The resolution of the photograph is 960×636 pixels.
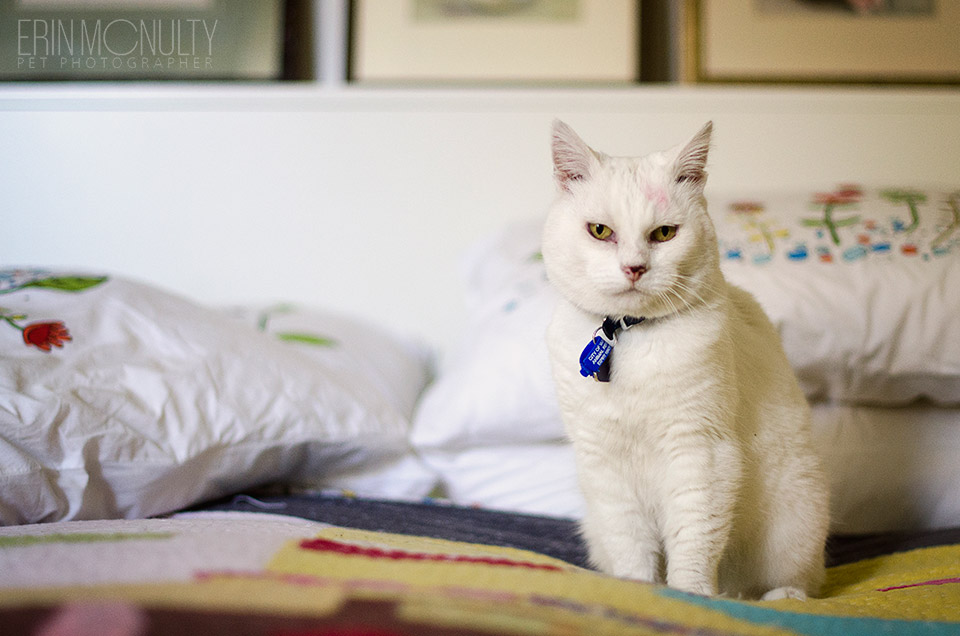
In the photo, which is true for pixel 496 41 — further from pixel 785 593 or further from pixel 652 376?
pixel 785 593

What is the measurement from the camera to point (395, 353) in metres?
1.44

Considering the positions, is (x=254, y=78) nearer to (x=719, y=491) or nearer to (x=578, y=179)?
(x=578, y=179)

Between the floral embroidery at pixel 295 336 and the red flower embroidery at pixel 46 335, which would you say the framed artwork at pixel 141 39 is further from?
the red flower embroidery at pixel 46 335

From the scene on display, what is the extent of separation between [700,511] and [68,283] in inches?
39.9

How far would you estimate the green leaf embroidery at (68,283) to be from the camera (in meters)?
1.04

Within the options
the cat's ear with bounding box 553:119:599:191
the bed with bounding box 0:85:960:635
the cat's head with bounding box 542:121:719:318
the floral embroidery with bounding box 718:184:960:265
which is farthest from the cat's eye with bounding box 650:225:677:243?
the floral embroidery with bounding box 718:184:960:265

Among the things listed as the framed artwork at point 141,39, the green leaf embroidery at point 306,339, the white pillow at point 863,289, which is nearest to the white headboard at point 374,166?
the framed artwork at point 141,39

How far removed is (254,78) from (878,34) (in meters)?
1.51

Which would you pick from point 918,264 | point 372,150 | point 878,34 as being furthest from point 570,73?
point 918,264

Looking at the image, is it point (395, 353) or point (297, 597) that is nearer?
point (297, 597)

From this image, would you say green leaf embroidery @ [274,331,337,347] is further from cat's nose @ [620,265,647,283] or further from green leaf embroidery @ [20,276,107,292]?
cat's nose @ [620,265,647,283]

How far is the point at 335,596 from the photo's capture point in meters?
0.45

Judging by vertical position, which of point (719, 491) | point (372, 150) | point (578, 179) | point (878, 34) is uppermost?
point (878, 34)

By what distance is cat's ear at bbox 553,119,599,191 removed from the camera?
0.77m
